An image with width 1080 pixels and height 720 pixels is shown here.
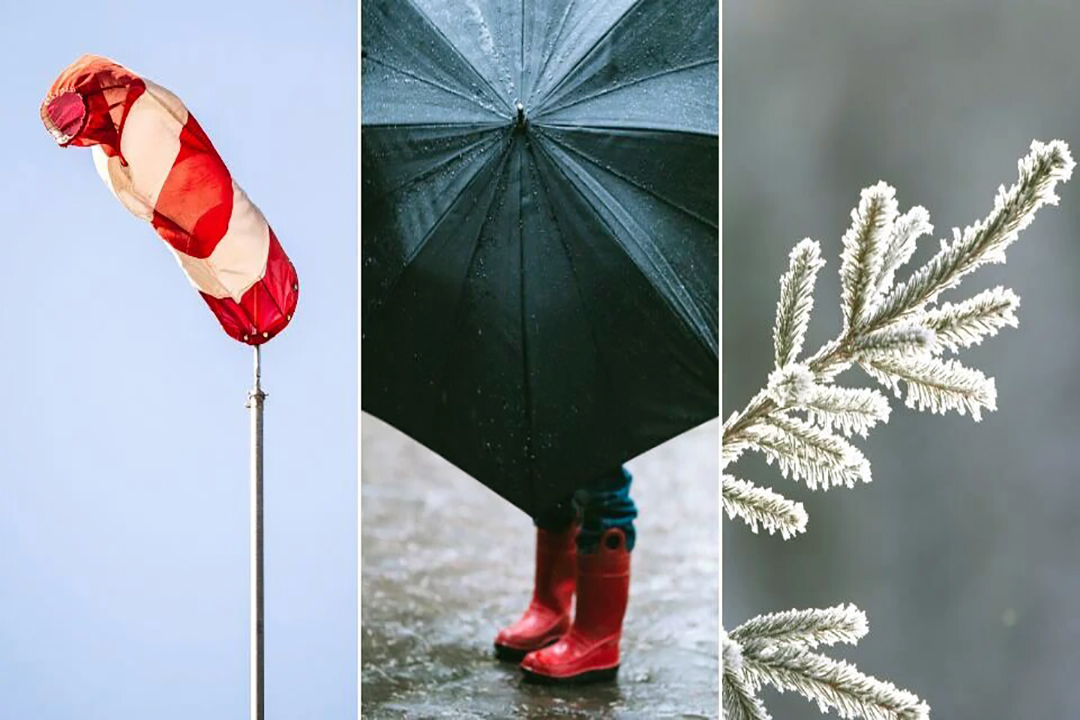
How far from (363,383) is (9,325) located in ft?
1.93

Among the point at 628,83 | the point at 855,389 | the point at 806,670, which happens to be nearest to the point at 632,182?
the point at 628,83

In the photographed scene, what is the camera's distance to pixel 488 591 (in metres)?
1.79

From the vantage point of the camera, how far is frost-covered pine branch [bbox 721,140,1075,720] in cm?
150

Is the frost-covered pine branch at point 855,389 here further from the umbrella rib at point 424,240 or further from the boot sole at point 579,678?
the umbrella rib at point 424,240

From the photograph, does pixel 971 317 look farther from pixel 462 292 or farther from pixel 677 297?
pixel 462 292

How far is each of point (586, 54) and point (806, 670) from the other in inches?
37.3

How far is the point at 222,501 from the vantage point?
1.88m

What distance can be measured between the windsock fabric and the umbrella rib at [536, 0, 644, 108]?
0.47 metres

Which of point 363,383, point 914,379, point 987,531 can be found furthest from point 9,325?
point 987,531

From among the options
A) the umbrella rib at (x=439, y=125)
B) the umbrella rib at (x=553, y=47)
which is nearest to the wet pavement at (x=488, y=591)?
the umbrella rib at (x=439, y=125)

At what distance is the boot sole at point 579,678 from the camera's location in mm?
1734

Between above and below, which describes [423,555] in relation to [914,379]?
below

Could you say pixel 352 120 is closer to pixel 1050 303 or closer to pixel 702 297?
pixel 702 297

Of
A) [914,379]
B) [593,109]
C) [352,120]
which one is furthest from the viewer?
[352,120]
